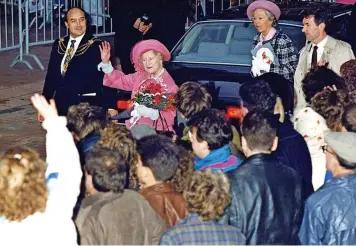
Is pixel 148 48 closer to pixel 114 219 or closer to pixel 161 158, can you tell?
pixel 161 158

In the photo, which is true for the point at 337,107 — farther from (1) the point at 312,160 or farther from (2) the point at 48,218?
(2) the point at 48,218

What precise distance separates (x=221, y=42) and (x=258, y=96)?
3.62 meters

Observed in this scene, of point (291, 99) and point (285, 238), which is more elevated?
point (291, 99)

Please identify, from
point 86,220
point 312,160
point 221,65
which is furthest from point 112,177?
point 221,65

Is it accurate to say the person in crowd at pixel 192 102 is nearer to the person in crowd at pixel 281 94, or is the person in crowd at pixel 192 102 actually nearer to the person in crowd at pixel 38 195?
the person in crowd at pixel 281 94

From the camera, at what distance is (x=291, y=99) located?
254 inches

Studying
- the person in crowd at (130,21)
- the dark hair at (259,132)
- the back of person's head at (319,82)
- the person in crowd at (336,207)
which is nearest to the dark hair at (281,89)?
the back of person's head at (319,82)

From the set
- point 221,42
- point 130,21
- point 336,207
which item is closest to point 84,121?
point 336,207

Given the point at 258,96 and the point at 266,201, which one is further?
the point at 258,96

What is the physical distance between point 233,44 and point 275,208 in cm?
471

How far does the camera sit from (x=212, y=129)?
553 centimetres

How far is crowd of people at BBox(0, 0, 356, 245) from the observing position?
4.46 metres

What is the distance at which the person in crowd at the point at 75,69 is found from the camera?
8.00m

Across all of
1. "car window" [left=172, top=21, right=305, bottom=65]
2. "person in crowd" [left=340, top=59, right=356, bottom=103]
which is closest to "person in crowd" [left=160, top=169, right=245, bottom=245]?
"person in crowd" [left=340, top=59, right=356, bottom=103]
